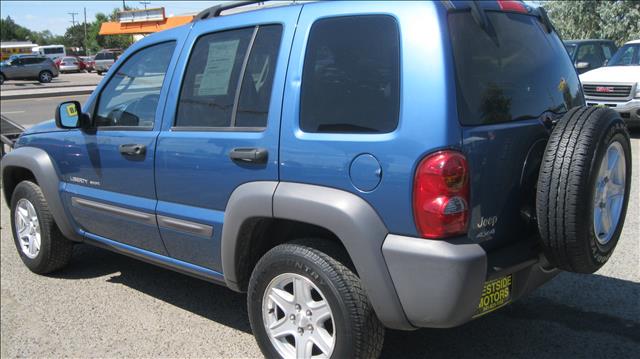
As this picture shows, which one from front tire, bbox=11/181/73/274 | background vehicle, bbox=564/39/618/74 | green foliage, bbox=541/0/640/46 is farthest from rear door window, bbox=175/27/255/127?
background vehicle, bbox=564/39/618/74

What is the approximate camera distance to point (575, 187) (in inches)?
101

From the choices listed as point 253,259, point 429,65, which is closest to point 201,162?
Answer: point 253,259

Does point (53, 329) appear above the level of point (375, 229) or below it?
below

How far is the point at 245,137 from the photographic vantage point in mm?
3062

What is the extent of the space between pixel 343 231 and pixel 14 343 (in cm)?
241

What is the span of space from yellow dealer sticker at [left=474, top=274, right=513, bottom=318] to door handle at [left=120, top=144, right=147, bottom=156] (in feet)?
6.99

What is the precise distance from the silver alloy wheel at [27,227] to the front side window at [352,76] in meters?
2.92

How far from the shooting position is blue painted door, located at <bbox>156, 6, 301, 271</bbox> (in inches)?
119

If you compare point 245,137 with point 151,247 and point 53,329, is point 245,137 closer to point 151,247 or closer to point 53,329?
point 151,247

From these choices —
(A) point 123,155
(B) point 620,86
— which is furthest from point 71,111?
(B) point 620,86

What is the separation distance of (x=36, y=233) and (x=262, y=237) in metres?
2.51

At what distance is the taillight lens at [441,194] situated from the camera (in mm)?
2434

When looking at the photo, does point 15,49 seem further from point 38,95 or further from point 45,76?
point 38,95

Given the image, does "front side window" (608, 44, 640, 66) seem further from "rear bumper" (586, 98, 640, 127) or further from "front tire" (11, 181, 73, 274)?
"front tire" (11, 181, 73, 274)
